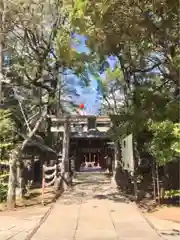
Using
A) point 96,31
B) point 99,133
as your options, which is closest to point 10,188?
point 96,31

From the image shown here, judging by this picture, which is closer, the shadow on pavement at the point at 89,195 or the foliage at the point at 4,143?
the shadow on pavement at the point at 89,195

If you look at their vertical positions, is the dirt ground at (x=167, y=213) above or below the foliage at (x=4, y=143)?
below

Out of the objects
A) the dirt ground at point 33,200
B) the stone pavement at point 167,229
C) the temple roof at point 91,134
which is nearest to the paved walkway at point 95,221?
the stone pavement at point 167,229

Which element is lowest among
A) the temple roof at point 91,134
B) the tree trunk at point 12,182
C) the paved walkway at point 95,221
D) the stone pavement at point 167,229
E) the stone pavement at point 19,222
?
the stone pavement at point 167,229

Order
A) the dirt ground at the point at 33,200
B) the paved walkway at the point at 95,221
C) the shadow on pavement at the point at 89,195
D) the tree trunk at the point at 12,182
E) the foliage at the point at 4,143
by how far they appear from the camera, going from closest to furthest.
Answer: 1. the paved walkway at the point at 95,221
2. the tree trunk at the point at 12,182
3. the dirt ground at the point at 33,200
4. the shadow on pavement at the point at 89,195
5. the foliage at the point at 4,143

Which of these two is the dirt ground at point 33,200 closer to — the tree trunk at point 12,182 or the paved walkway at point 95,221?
the tree trunk at point 12,182

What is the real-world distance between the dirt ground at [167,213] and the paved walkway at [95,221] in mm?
851

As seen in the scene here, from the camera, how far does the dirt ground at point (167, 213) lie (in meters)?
12.4

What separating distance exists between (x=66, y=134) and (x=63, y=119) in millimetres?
900

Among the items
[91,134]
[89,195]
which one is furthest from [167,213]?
→ [91,134]

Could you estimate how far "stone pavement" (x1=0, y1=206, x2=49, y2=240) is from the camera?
9.06 meters

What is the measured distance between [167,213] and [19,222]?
5.53 m

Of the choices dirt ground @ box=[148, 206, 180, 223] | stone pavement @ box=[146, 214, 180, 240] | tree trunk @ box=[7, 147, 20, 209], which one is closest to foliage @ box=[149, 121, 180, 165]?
dirt ground @ box=[148, 206, 180, 223]

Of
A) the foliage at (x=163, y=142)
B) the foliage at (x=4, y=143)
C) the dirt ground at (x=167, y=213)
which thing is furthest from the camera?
the foliage at (x=4, y=143)
